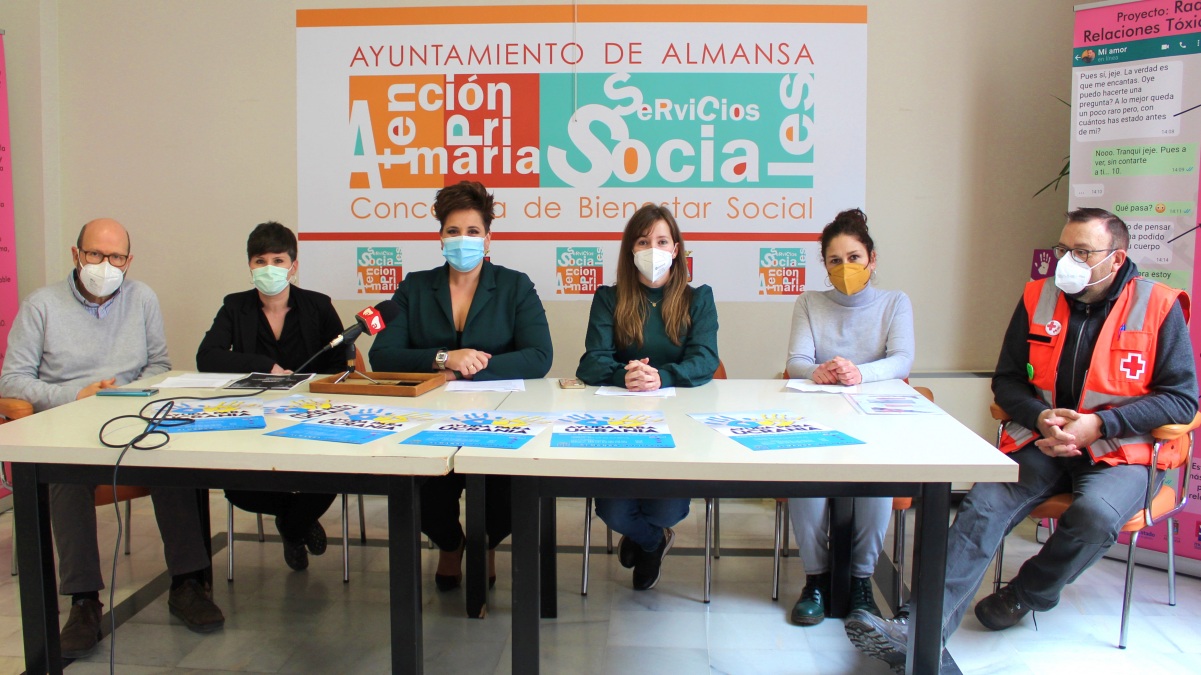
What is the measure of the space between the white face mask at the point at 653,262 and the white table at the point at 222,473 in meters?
1.09

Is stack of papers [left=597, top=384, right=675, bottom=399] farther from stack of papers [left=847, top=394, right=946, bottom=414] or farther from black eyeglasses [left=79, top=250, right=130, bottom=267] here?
black eyeglasses [left=79, top=250, right=130, bottom=267]

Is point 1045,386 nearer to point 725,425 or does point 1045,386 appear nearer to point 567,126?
point 725,425

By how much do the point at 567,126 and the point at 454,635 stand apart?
2.27 meters

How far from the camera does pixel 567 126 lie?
374 cm

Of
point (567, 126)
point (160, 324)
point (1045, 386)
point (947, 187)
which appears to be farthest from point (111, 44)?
point (1045, 386)

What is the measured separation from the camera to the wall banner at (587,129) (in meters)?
3.69

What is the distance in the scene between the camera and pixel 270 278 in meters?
2.88

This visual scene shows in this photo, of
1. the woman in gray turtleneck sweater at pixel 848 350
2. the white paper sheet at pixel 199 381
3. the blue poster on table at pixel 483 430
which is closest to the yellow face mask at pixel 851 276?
the woman in gray turtleneck sweater at pixel 848 350

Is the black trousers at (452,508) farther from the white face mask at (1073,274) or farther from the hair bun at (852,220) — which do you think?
the white face mask at (1073,274)

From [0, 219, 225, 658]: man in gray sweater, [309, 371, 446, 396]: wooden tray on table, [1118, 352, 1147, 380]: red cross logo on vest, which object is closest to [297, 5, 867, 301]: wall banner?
[0, 219, 225, 658]: man in gray sweater

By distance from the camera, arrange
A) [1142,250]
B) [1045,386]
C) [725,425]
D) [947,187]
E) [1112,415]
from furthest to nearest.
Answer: [947,187] < [1142,250] < [1045,386] < [1112,415] < [725,425]

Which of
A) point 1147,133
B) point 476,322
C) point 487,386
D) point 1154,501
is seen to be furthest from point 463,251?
point 1147,133

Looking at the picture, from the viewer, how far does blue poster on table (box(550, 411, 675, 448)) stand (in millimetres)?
1815

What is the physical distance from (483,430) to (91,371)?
5.65 ft
